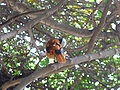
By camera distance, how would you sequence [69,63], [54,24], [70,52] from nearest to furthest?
[69,63] → [54,24] → [70,52]

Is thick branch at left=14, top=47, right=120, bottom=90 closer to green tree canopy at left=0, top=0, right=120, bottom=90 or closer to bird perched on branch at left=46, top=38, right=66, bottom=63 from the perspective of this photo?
bird perched on branch at left=46, top=38, right=66, bottom=63

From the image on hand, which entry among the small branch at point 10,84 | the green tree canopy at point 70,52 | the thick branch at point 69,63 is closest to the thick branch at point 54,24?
the green tree canopy at point 70,52

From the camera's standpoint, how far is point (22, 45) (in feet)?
10.7

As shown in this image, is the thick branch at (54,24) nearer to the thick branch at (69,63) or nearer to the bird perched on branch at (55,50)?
the thick branch at (69,63)

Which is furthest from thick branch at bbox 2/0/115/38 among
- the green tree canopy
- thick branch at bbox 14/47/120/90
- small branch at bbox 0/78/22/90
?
small branch at bbox 0/78/22/90

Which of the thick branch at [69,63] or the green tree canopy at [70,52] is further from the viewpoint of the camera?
the green tree canopy at [70,52]

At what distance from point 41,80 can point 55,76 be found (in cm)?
20

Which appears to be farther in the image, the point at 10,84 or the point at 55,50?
the point at 10,84

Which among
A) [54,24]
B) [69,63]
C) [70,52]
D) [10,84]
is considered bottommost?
[10,84]

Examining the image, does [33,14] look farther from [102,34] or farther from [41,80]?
[41,80]

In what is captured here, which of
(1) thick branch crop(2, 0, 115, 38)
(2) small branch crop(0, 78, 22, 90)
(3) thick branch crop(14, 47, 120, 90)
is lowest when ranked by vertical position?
(2) small branch crop(0, 78, 22, 90)

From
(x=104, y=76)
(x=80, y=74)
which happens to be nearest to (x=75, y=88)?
(x=80, y=74)

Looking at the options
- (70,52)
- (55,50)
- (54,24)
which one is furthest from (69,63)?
(70,52)

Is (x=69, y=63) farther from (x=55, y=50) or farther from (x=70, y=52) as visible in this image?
(x=70, y=52)
